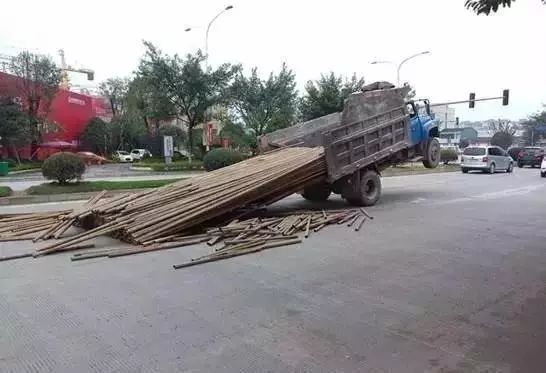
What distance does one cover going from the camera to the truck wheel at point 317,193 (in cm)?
1315

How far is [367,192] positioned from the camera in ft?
41.6

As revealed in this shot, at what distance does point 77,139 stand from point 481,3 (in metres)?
49.6

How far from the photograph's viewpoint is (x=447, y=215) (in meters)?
10.9

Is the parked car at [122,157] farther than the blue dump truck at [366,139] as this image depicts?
Yes

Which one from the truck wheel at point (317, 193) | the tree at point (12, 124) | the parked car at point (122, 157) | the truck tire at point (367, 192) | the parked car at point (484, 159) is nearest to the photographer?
the truck tire at point (367, 192)

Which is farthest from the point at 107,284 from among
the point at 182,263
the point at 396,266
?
the point at 396,266

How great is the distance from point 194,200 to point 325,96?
26.8 m

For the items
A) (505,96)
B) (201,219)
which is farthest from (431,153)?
(505,96)

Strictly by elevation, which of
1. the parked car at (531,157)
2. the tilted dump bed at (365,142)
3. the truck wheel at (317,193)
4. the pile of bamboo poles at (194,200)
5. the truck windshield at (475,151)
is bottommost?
the parked car at (531,157)

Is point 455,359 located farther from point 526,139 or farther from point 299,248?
point 526,139

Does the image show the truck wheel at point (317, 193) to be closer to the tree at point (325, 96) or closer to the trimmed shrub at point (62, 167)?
the trimmed shrub at point (62, 167)

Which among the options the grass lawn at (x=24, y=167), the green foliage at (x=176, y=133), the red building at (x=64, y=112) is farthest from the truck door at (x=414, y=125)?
the green foliage at (x=176, y=133)

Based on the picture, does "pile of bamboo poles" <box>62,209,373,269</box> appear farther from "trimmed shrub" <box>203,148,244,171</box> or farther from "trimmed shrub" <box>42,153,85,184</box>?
"trimmed shrub" <box>203,148,244,171</box>

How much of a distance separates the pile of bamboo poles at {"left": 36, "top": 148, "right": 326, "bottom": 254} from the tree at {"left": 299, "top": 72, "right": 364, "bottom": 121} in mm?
23392
